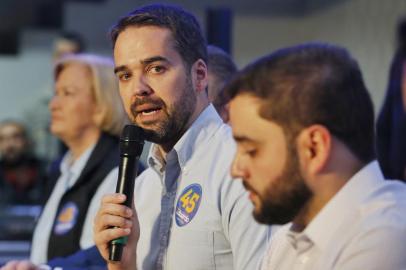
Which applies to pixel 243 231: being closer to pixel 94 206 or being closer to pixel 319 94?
pixel 319 94

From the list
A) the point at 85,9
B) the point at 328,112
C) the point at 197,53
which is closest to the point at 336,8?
the point at 85,9

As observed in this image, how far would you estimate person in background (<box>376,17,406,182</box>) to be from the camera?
120 inches

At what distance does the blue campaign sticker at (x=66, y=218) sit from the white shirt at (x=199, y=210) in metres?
0.80

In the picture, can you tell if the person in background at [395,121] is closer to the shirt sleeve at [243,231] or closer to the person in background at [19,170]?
the shirt sleeve at [243,231]

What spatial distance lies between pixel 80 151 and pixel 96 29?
440 cm

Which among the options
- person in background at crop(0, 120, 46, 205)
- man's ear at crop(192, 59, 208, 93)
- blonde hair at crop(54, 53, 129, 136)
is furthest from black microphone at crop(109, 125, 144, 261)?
person in background at crop(0, 120, 46, 205)

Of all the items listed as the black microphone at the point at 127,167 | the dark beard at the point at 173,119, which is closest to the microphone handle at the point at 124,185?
the black microphone at the point at 127,167

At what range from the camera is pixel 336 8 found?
7234mm

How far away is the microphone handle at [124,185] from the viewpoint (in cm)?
222

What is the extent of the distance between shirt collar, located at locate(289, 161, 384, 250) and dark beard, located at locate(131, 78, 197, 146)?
791 millimetres

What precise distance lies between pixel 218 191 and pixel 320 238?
2.03ft

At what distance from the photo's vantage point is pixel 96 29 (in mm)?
7922

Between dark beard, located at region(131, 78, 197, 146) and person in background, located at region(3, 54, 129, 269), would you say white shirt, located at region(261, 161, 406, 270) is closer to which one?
dark beard, located at region(131, 78, 197, 146)

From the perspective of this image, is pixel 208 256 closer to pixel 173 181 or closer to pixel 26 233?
pixel 173 181
